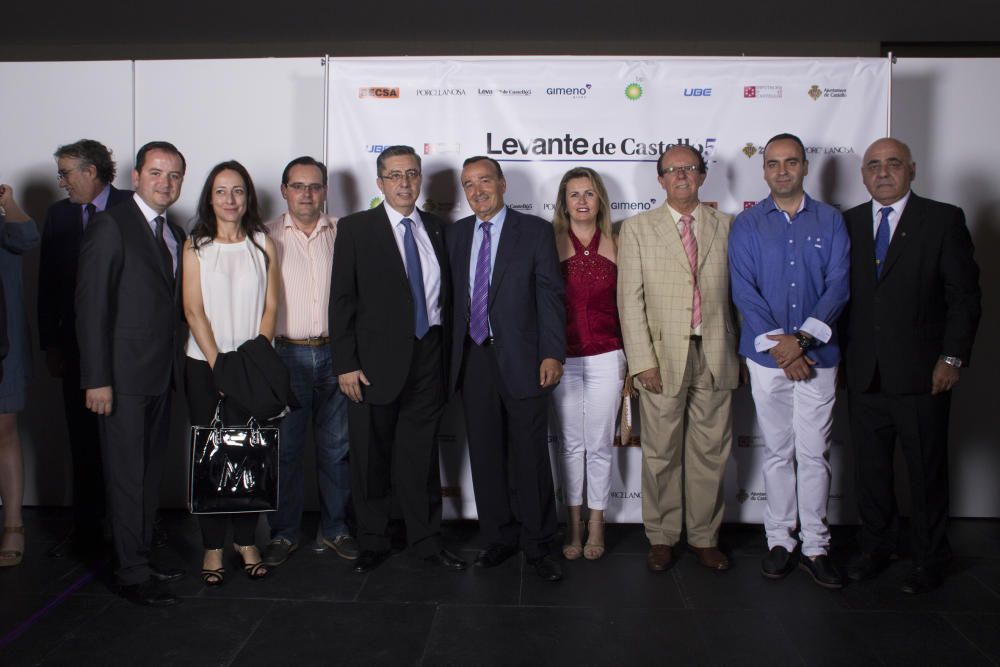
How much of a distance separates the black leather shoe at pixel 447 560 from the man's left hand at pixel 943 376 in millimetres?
2228

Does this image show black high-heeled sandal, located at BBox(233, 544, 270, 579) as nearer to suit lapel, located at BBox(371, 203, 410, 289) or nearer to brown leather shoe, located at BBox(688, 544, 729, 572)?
suit lapel, located at BBox(371, 203, 410, 289)

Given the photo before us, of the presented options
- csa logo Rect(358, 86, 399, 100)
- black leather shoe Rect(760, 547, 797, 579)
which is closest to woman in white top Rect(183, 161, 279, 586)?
csa logo Rect(358, 86, 399, 100)

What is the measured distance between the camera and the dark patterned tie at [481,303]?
10.8 feet

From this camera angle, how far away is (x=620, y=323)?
3.49 m

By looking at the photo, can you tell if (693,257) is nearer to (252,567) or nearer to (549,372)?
(549,372)

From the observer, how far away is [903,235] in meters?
3.16

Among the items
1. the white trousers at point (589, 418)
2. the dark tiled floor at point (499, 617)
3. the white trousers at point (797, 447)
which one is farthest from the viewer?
the white trousers at point (589, 418)

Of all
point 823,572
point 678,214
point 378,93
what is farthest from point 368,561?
point 378,93

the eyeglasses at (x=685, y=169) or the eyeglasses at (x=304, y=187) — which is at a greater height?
the eyeglasses at (x=685, y=169)

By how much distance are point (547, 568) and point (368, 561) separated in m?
0.83

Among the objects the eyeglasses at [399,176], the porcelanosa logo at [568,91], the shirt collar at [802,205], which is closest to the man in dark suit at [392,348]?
the eyeglasses at [399,176]

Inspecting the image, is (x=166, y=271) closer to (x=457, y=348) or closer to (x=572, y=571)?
(x=457, y=348)

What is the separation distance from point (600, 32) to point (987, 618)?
585cm

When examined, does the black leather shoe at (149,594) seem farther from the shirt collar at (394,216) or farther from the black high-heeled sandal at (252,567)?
the shirt collar at (394,216)
